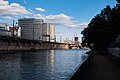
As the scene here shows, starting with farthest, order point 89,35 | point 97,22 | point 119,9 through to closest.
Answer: point 89,35, point 97,22, point 119,9

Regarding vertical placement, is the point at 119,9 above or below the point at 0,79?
above

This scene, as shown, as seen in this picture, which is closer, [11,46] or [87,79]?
[87,79]

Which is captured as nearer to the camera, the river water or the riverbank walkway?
the riverbank walkway

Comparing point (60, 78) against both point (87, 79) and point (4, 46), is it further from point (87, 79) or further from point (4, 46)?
point (4, 46)

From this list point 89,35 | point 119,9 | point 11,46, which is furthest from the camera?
point 11,46

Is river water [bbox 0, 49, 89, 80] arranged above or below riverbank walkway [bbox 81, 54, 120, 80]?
below

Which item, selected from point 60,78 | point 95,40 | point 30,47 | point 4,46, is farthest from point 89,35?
point 30,47

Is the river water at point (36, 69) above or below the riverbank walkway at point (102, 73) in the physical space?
below

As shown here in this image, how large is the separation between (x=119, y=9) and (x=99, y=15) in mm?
54224

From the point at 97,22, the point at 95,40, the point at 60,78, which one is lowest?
the point at 60,78

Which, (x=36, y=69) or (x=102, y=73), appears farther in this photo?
(x=36, y=69)

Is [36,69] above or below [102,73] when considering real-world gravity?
below

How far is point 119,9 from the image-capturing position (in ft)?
80.7

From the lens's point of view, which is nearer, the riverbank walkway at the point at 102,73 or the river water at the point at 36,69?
the riverbank walkway at the point at 102,73
